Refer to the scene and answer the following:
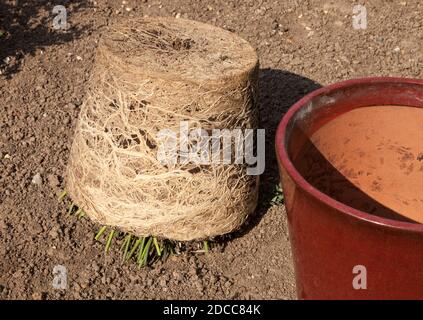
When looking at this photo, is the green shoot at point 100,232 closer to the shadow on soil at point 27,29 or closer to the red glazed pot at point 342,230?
the red glazed pot at point 342,230

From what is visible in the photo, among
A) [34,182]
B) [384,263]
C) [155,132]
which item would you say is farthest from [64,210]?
[384,263]

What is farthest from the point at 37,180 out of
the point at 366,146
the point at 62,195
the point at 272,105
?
the point at 366,146

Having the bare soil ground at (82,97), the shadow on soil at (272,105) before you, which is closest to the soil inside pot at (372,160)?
the bare soil ground at (82,97)

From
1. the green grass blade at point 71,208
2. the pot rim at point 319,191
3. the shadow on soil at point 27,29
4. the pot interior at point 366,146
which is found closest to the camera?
the pot rim at point 319,191

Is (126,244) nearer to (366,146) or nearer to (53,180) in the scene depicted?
(53,180)

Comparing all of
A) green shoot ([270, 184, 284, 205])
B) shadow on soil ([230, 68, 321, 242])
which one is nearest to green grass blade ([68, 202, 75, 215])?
shadow on soil ([230, 68, 321, 242])

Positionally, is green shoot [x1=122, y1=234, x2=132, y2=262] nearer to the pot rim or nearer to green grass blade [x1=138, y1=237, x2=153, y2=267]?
green grass blade [x1=138, y1=237, x2=153, y2=267]

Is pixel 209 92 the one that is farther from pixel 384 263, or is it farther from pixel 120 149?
pixel 384 263
